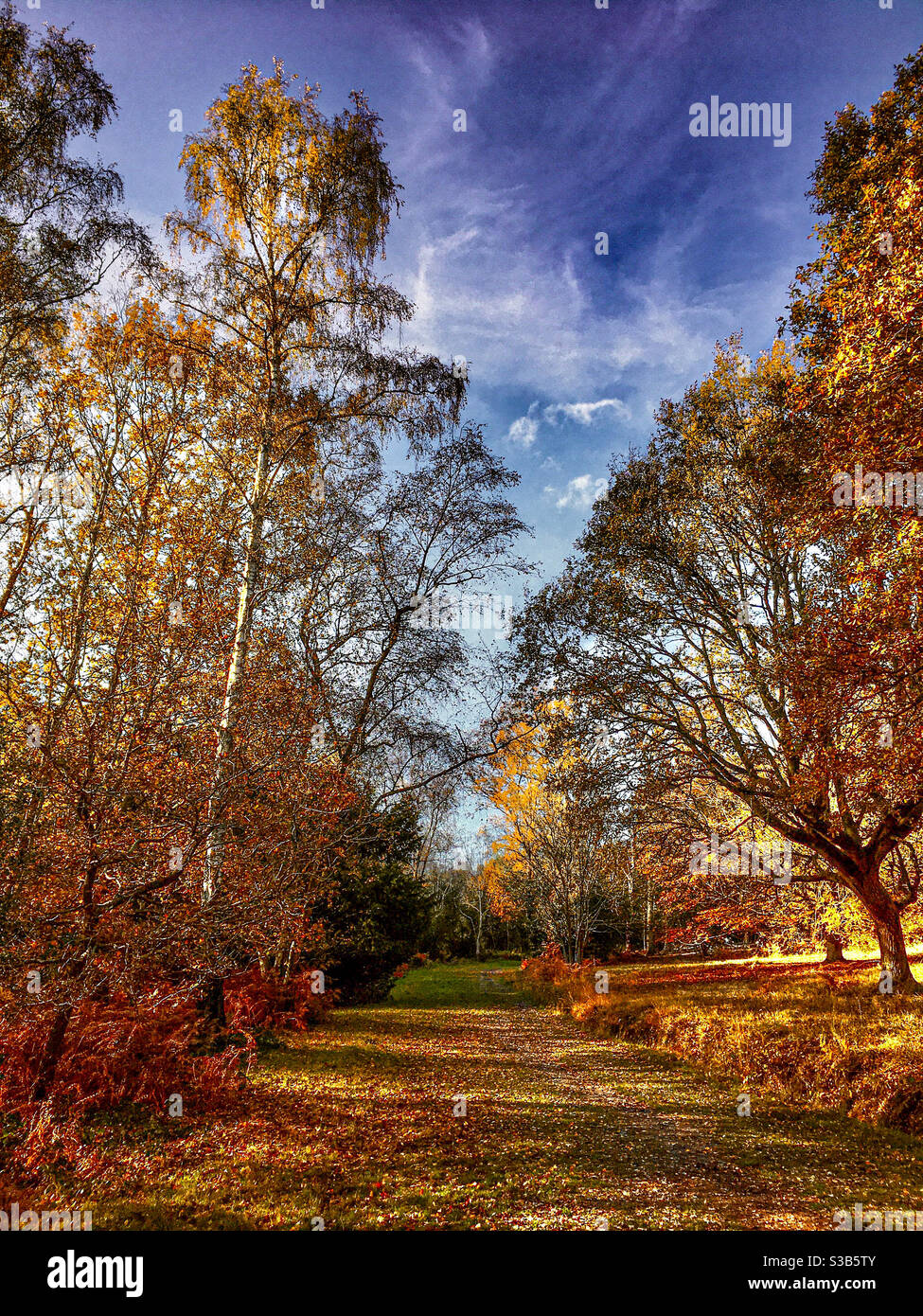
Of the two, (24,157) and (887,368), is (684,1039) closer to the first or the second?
(887,368)

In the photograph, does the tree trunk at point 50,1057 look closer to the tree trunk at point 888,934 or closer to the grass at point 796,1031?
the grass at point 796,1031

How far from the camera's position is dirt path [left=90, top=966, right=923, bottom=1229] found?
4043 mm

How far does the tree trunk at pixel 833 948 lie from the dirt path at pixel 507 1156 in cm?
1149

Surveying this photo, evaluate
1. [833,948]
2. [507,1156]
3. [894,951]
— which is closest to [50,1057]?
[507,1156]

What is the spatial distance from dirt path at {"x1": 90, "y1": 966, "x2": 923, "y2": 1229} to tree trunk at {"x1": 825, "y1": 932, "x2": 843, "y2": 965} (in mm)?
11489

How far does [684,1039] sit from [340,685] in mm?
9062

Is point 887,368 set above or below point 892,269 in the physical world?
below

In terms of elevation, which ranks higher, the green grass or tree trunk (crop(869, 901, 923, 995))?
tree trunk (crop(869, 901, 923, 995))

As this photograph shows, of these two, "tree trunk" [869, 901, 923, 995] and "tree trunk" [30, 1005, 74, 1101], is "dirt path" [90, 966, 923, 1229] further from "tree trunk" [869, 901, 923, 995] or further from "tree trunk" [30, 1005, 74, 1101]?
"tree trunk" [869, 901, 923, 995]

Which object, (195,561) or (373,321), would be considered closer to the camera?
(195,561)

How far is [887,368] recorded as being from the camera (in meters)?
5.54

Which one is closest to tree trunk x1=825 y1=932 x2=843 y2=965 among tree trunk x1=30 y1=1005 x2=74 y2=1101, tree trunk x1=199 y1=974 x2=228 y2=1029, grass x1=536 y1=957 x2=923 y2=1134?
grass x1=536 y1=957 x2=923 y2=1134
